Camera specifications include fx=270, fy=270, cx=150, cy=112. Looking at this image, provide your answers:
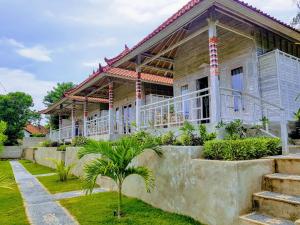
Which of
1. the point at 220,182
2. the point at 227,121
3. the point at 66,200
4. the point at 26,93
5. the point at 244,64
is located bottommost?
the point at 66,200

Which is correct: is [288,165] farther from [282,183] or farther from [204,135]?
[204,135]

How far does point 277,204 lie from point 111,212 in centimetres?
355

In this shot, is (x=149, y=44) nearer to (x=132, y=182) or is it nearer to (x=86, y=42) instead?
(x=132, y=182)

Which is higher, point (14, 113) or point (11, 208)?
point (14, 113)

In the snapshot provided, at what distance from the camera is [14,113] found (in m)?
34.4

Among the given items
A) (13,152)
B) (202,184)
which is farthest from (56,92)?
(202,184)

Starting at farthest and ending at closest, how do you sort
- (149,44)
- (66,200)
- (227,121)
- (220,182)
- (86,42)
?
(86,42)
(149,44)
(66,200)
(227,121)
(220,182)

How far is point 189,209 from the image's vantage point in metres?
5.52

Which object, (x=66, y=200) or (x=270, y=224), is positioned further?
(x=66, y=200)

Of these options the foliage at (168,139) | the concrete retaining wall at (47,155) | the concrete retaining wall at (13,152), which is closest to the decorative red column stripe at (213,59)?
the foliage at (168,139)

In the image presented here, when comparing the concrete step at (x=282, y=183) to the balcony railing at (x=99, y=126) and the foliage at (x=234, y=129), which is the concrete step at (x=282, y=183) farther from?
the balcony railing at (x=99, y=126)

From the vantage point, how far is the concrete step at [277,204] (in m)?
4.01

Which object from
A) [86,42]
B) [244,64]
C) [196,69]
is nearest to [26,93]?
[86,42]

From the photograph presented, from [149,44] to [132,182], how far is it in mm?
4377
